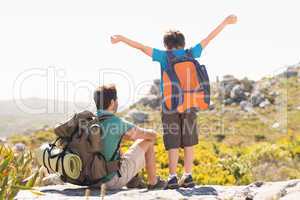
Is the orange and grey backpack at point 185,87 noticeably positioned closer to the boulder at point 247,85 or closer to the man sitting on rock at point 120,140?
the man sitting on rock at point 120,140

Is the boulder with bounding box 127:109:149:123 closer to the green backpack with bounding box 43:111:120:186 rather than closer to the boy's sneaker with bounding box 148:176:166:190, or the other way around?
the boy's sneaker with bounding box 148:176:166:190

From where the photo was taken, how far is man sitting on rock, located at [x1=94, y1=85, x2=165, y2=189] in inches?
199

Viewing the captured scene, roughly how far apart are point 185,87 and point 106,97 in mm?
785

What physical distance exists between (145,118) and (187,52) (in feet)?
166

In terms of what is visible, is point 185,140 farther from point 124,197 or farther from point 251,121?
point 251,121

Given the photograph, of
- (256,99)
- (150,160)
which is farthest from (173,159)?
(256,99)

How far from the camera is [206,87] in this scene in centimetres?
539

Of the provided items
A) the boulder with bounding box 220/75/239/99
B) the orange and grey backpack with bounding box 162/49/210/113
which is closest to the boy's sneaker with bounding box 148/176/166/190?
the orange and grey backpack with bounding box 162/49/210/113

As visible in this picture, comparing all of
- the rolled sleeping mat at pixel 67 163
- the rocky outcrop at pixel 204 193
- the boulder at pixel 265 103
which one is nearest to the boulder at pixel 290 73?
the boulder at pixel 265 103

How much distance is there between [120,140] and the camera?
5082mm

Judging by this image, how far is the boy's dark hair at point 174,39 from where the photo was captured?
5.57 m

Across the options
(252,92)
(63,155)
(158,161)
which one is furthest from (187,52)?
(252,92)

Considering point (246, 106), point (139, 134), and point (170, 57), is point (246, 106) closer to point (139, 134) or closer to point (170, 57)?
point (170, 57)

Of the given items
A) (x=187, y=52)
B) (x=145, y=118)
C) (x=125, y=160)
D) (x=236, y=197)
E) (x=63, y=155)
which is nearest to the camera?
(x=236, y=197)
